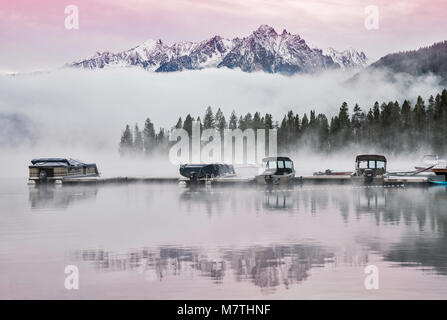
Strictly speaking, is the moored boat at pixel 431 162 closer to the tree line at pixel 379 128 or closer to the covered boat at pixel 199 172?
the covered boat at pixel 199 172

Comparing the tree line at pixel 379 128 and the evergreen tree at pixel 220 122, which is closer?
the tree line at pixel 379 128

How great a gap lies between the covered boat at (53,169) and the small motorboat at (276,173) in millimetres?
22080

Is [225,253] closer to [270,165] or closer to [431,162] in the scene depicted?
[270,165]

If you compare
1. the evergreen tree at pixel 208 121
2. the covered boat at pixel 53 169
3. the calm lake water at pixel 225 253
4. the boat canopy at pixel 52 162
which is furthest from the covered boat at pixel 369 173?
the evergreen tree at pixel 208 121

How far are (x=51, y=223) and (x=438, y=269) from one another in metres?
17.3

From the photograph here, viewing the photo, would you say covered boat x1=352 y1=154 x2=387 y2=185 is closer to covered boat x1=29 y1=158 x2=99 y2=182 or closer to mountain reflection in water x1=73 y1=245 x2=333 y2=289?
covered boat x1=29 y1=158 x2=99 y2=182

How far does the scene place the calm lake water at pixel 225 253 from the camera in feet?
51.7

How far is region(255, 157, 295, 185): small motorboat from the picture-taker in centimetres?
6319

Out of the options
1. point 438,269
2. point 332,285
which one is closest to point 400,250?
point 438,269

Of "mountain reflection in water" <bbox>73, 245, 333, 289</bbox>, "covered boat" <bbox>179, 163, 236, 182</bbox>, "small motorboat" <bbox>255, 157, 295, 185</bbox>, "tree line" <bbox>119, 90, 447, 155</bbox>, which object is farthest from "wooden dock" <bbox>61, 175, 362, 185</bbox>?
"tree line" <bbox>119, 90, 447, 155</bbox>

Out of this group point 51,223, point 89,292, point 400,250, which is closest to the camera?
point 89,292

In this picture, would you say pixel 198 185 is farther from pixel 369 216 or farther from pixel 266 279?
pixel 266 279

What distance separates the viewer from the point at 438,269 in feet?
58.7
